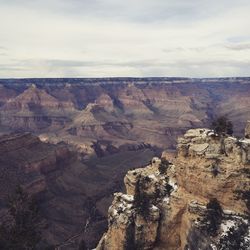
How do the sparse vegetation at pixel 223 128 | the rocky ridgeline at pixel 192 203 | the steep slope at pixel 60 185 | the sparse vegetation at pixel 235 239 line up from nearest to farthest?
1. the sparse vegetation at pixel 235 239
2. the rocky ridgeline at pixel 192 203
3. the sparse vegetation at pixel 223 128
4. the steep slope at pixel 60 185

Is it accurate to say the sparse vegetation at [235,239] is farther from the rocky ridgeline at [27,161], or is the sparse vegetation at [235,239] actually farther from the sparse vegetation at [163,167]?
the rocky ridgeline at [27,161]

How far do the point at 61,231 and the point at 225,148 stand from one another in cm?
6530

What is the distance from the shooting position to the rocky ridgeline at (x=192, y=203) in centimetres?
5147

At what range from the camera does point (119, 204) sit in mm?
61219

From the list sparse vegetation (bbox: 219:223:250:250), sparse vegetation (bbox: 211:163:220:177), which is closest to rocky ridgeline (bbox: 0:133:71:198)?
sparse vegetation (bbox: 211:163:220:177)

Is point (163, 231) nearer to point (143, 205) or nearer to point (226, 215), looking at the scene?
point (143, 205)

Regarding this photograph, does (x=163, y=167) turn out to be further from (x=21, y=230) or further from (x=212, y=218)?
(x=21, y=230)

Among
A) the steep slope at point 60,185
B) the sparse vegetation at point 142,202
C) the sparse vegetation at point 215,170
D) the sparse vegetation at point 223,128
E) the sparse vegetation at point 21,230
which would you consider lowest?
the steep slope at point 60,185

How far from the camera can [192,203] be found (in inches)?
2111

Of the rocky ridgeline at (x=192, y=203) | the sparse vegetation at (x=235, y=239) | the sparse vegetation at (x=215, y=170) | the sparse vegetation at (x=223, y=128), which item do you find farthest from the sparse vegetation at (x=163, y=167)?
the sparse vegetation at (x=235, y=239)

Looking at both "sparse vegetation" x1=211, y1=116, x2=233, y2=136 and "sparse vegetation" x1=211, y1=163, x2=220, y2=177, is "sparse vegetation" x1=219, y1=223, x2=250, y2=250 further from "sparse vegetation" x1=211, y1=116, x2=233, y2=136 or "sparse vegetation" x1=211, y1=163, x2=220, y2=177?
"sparse vegetation" x1=211, y1=116, x2=233, y2=136

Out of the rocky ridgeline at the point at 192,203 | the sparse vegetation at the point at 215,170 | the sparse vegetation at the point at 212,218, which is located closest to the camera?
the sparse vegetation at the point at 212,218

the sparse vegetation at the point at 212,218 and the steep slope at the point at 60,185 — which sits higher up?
the sparse vegetation at the point at 212,218

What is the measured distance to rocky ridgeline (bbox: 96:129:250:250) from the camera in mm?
51469
